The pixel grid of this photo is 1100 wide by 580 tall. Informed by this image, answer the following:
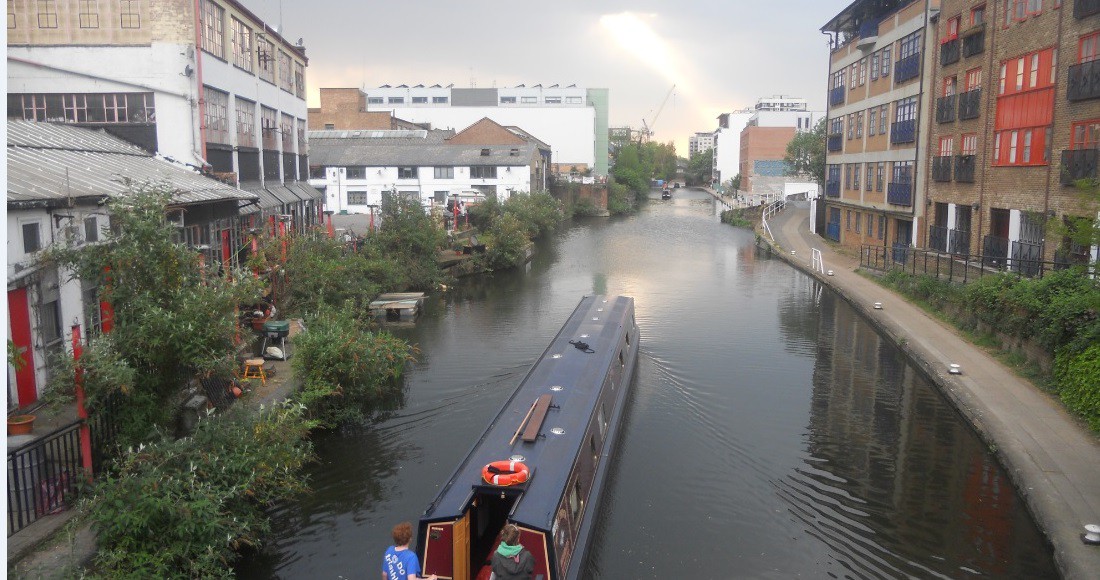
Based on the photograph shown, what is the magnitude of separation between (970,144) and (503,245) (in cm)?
1741

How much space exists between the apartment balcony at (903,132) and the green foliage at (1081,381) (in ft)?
57.7

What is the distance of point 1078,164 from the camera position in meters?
19.3

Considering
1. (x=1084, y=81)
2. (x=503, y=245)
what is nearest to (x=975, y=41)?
(x=1084, y=81)

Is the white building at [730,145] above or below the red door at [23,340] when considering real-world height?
above

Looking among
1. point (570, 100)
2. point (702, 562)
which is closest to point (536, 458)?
point (702, 562)

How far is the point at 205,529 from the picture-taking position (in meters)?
7.70

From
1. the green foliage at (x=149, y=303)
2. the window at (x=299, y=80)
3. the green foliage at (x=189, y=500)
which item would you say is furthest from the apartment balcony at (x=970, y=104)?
the window at (x=299, y=80)

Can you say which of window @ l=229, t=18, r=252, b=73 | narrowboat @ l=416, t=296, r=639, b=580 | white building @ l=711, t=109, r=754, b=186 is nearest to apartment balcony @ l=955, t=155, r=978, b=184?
narrowboat @ l=416, t=296, r=639, b=580

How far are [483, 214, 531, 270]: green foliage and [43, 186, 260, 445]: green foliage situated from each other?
24411 mm

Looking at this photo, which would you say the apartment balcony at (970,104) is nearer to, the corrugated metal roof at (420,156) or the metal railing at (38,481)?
the metal railing at (38,481)

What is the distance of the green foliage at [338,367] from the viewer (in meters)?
13.2

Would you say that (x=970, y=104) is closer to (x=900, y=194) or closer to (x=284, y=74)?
(x=900, y=194)

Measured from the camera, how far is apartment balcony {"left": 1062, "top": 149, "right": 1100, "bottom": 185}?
1883 centimetres

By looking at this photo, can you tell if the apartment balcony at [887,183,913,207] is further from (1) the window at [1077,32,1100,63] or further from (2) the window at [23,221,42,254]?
(2) the window at [23,221,42,254]
